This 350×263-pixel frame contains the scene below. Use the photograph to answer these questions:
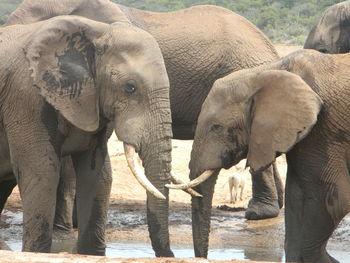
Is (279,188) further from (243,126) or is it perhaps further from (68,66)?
(68,66)

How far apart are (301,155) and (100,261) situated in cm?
187

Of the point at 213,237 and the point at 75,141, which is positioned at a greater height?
the point at 75,141

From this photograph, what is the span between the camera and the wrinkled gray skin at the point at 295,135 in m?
7.02

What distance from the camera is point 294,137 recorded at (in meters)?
7.02

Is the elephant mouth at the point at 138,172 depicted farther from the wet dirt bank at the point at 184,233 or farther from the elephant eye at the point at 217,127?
the wet dirt bank at the point at 184,233

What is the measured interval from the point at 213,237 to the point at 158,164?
2.59m

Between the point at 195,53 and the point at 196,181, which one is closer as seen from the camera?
the point at 196,181

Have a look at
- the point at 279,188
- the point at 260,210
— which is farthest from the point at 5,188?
the point at 279,188

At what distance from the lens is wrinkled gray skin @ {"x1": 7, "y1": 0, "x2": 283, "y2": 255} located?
10141 millimetres

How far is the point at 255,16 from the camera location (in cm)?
3098

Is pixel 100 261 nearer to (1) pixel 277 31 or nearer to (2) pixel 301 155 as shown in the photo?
(2) pixel 301 155

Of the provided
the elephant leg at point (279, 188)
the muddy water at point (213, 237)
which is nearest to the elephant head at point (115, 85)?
the muddy water at point (213, 237)

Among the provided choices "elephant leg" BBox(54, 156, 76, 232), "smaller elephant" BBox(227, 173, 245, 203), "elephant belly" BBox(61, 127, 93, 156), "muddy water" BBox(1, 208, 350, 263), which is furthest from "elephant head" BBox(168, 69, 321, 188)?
"smaller elephant" BBox(227, 173, 245, 203)

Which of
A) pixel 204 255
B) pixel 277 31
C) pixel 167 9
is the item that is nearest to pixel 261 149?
pixel 204 255
